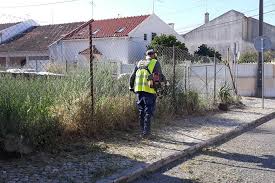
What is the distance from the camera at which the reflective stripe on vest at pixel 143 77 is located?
30.1 ft

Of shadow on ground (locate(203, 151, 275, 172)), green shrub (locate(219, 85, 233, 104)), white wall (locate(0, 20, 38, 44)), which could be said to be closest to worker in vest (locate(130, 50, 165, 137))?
shadow on ground (locate(203, 151, 275, 172))

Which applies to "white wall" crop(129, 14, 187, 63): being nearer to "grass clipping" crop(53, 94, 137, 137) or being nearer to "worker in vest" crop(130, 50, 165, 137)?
"grass clipping" crop(53, 94, 137, 137)

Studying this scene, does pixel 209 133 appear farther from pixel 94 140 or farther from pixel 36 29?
pixel 36 29

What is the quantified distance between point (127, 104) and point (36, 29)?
41.3 metres

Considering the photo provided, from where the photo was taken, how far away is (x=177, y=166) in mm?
7523

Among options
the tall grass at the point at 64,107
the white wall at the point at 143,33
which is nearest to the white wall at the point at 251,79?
the tall grass at the point at 64,107

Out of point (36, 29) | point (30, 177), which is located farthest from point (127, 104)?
point (36, 29)

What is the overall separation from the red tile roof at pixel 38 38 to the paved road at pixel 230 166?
34891mm

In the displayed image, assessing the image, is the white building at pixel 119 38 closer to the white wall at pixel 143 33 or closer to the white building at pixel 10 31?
the white wall at pixel 143 33

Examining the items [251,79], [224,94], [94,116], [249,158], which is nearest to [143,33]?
[251,79]

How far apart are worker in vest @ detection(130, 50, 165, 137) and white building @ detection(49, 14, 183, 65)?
27260 mm

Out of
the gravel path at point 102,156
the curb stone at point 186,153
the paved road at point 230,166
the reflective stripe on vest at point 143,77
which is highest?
the reflective stripe on vest at point 143,77

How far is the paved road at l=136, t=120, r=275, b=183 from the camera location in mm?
6730

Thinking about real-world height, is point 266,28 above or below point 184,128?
above
